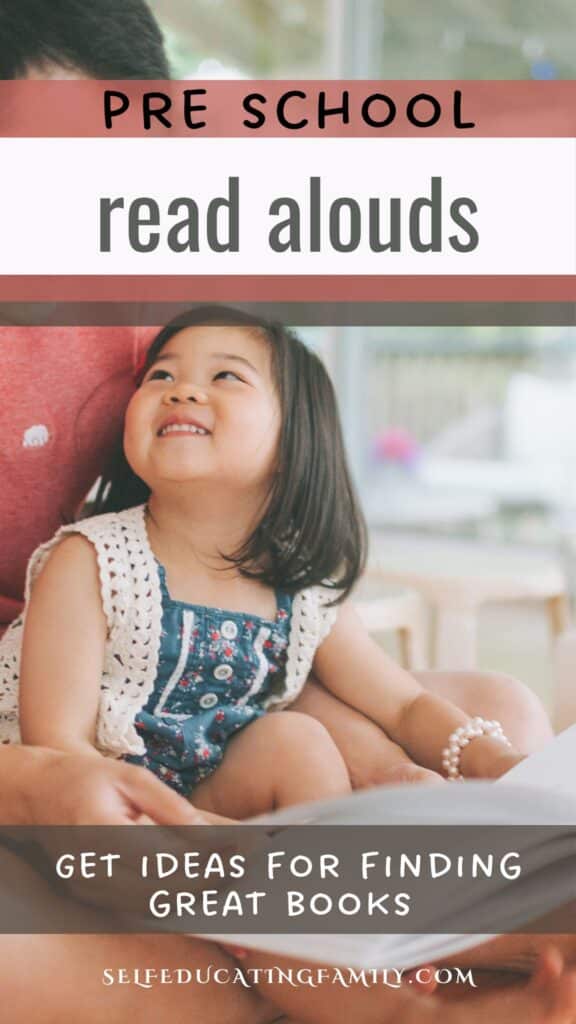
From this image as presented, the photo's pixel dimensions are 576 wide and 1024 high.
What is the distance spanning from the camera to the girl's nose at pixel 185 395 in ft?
1.85

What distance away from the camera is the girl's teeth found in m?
0.56

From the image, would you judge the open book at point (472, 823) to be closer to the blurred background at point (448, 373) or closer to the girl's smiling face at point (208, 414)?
the girl's smiling face at point (208, 414)

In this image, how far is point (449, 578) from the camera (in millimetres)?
1120

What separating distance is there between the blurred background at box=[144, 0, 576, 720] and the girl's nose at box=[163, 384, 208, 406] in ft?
5.49

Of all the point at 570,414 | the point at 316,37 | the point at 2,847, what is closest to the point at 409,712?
the point at 2,847

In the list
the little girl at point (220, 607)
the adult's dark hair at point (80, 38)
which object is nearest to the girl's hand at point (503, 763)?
the little girl at point (220, 607)

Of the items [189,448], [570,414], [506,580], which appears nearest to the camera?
[189,448]

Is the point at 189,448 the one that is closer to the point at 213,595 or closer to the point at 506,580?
the point at 213,595

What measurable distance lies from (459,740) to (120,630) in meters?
0.18

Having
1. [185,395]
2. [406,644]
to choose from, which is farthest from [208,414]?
[406,644]

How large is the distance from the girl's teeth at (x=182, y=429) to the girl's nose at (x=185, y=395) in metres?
0.01

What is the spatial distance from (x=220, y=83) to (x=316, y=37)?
6.13 feet

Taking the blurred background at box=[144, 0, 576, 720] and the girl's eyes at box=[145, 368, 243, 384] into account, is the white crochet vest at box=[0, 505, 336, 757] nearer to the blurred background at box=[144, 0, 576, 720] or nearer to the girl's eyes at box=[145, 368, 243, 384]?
the girl's eyes at box=[145, 368, 243, 384]

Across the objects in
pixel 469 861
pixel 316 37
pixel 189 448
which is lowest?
pixel 469 861
